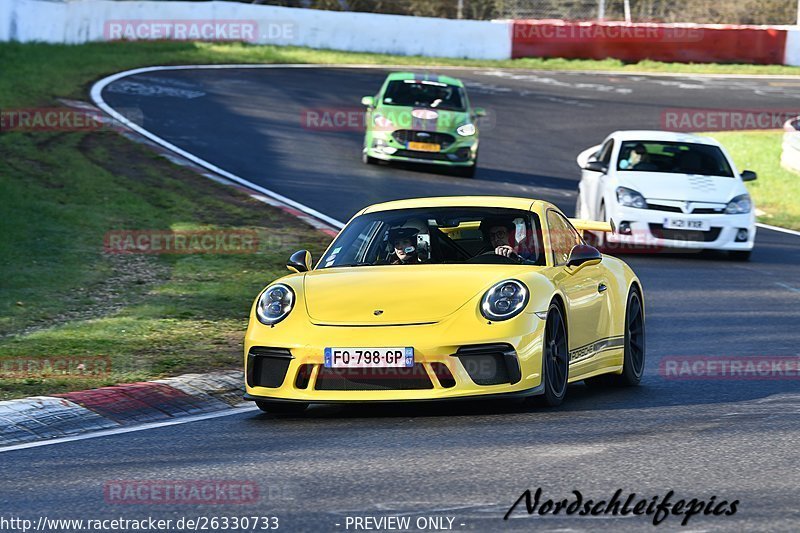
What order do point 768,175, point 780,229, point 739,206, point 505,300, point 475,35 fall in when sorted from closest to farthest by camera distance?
1. point 505,300
2. point 739,206
3. point 780,229
4. point 768,175
5. point 475,35

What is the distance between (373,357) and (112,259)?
8138 millimetres

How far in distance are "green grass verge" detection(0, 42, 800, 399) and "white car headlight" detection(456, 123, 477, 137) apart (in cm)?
507

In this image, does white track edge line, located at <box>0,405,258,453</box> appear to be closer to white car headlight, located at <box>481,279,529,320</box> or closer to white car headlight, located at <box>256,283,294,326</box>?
white car headlight, located at <box>256,283,294,326</box>

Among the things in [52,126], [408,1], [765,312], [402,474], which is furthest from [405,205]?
[408,1]

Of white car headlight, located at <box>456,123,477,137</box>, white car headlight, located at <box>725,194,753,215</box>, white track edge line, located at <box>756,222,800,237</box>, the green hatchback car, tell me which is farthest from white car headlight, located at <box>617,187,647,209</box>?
white car headlight, located at <box>456,123,477,137</box>

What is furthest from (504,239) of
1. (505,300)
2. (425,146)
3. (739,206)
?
(425,146)

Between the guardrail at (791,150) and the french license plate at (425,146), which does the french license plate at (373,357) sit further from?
the guardrail at (791,150)

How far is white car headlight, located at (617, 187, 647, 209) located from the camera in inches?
719

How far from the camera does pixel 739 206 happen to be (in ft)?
60.2

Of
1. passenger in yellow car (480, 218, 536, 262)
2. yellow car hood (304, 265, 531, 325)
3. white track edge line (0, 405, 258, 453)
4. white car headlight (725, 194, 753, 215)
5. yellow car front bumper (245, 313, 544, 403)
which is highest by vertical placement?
passenger in yellow car (480, 218, 536, 262)

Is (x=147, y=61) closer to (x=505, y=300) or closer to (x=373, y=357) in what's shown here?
(x=505, y=300)

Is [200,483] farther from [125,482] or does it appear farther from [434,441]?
[434,441]

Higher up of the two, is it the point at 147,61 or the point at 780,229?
the point at 147,61

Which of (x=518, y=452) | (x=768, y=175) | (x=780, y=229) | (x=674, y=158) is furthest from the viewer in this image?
(x=768, y=175)
